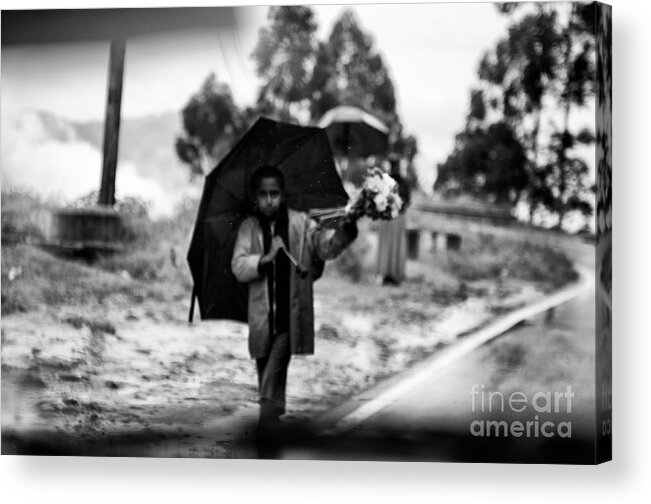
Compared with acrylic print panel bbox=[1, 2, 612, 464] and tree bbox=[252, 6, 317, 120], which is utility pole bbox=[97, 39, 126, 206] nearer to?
acrylic print panel bbox=[1, 2, 612, 464]

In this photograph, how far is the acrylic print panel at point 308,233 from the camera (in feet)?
28.3

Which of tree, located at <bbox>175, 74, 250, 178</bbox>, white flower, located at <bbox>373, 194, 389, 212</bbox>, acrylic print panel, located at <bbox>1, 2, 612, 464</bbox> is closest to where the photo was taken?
white flower, located at <bbox>373, 194, 389, 212</bbox>

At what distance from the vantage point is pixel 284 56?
9.03 m

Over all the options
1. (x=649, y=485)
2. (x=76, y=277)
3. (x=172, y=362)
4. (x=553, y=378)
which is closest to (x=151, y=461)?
(x=172, y=362)

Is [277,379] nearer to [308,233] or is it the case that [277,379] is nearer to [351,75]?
[308,233]

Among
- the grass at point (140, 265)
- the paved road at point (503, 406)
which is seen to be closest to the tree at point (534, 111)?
the grass at point (140, 265)

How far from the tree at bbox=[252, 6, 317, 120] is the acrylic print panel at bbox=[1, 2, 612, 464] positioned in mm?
17

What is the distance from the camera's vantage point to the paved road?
28.0 ft

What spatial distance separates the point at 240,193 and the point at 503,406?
2275mm

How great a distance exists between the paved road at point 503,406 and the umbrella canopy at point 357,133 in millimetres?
1467

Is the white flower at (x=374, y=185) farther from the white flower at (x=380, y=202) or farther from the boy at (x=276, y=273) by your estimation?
the boy at (x=276, y=273)

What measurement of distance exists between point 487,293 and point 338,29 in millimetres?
2082

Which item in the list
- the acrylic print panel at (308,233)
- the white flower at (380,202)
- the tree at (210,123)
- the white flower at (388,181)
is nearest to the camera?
the white flower at (380,202)

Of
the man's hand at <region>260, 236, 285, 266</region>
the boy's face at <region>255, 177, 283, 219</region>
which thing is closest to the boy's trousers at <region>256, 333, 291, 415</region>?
the man's hand at <region>260, 236, 285, 266</region>
